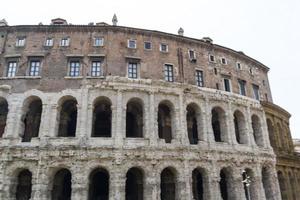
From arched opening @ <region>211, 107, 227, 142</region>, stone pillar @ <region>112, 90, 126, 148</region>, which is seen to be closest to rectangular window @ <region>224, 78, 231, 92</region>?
arched opening @ <region>211, 107, 227, 142</region>

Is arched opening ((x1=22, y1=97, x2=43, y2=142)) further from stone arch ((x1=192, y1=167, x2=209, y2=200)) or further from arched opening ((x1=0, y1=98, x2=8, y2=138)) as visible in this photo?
stone arch ((x1=192, y1=167, x2=209, y2=200))

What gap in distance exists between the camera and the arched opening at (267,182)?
2323 centimetres

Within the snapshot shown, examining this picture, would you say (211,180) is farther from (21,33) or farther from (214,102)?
(21,33)

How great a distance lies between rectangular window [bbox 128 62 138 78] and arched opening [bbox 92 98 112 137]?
9.55ft

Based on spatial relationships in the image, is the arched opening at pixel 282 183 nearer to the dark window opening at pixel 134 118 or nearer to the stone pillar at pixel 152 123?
the stone pillar at pixel 152 123

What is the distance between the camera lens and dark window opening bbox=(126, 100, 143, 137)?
835 inches

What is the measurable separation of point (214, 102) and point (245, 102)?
12.1 ft

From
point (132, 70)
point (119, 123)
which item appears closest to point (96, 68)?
point (132, 70)

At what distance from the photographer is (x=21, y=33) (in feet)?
71.3

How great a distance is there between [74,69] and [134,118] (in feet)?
20.2

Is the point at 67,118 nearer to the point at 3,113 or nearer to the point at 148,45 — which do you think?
the point at 3,113

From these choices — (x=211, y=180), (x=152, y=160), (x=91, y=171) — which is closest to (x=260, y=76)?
(x=211, y=180)

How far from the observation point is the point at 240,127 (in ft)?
78.1

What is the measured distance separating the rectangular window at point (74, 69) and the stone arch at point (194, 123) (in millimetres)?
9275
